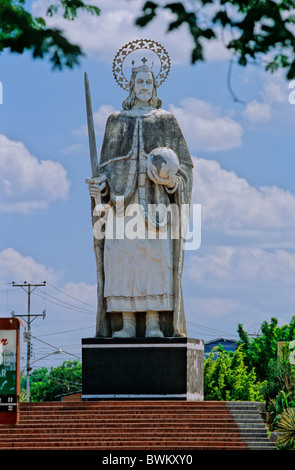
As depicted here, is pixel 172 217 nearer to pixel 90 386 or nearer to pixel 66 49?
pixel 90 386

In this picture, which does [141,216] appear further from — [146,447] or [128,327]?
[146,447]

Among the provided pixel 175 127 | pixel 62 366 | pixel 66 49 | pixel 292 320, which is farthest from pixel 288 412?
pixel 62 366

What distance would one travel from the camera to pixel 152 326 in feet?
49.5

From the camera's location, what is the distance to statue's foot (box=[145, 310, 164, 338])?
49.1 ft

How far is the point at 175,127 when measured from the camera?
1591 cm

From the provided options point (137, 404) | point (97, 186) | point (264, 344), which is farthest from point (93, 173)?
point (264, 344)

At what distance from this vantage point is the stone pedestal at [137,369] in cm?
1463

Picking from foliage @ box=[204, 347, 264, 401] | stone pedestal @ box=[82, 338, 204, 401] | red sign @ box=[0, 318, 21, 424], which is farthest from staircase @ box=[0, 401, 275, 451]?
foliage @ box=[204, 347, 264, 401]

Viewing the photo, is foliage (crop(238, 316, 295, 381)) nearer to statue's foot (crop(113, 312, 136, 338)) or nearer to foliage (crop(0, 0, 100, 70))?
statue's foot (crop(113, 312, 136, 338))

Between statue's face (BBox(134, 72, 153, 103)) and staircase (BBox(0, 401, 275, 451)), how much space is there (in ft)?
14.5

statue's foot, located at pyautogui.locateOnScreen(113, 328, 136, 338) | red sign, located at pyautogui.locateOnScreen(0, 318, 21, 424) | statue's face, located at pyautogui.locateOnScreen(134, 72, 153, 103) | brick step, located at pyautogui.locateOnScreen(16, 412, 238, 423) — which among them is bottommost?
brick step, located at pyautogui.locateOnScreen(16, 412, 238, 423)

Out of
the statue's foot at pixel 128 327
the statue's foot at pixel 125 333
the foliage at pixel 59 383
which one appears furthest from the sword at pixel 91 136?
the foliage at pixel 59 383

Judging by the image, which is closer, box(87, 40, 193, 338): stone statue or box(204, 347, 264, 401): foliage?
box(87, 40, 193, 338): stone statue

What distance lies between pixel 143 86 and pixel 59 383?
4629 cm
